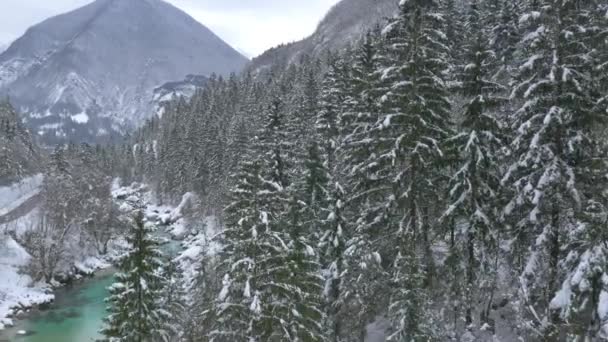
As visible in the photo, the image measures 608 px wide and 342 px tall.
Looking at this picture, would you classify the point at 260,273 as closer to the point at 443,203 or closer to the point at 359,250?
the point at 359,250

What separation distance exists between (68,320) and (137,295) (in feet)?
99.3

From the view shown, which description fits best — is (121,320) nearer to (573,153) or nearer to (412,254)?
(412,254)

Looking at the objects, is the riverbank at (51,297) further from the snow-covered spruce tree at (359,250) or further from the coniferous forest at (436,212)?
the snow-covered spruce tree at (359,250)

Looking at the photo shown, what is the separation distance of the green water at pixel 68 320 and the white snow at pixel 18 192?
3518cm

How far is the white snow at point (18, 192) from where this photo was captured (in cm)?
8211

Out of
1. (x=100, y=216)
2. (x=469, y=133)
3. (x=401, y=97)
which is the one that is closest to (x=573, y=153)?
(x=469, y=133)

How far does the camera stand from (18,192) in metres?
→ 90.8

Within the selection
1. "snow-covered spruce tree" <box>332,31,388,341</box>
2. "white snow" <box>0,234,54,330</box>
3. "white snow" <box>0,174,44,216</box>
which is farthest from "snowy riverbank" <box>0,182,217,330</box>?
"snow-covered spruce tree" <box>332,31,388,341</box>

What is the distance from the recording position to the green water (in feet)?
133

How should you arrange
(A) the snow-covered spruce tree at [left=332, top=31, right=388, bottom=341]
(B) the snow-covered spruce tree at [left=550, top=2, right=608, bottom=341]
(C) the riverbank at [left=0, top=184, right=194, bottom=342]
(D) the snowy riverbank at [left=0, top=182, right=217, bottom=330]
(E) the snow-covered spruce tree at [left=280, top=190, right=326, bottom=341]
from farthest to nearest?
(D) the snowy riverbank at [left=0, top=182, right=217, bottom=330]
(C) the riverbank at [left=0, top=184, right=194, bottom=342]
(A) the snow-covered spruce tree at [left=332, top=31, right=388, bottom=341]
(E) the snow-covered spruce tree at [left=280, top=190, right=326, bottom=341]
(B) the snow-covered spruce tree at [left=550, top=2, right=608, bottom=341]

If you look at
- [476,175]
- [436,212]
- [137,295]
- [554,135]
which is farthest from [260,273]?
[554,135]

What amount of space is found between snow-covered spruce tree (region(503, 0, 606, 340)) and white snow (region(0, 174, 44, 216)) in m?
81.7

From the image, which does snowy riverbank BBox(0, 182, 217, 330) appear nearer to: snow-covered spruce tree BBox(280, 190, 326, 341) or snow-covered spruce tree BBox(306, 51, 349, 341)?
snow-covered spruce tree BBox(306, 51, 349, 341)

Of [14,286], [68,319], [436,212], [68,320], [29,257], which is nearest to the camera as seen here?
[436,212]
